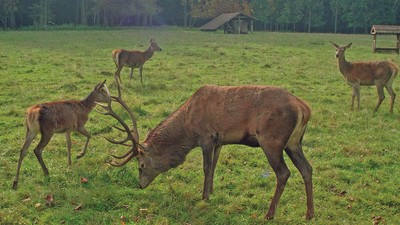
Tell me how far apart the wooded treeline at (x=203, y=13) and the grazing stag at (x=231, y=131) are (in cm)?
5681

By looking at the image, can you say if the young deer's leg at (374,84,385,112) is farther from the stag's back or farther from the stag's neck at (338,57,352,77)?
the stag's back

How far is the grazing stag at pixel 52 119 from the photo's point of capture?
640cm

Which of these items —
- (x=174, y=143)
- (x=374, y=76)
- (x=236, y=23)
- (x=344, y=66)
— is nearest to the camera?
(x=174, y=143)

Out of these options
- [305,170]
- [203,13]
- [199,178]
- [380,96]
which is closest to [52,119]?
[199,178]

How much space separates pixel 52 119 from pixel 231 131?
269 cm

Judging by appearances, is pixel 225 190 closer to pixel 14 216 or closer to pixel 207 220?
pixel 207 220

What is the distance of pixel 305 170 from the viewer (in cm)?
560

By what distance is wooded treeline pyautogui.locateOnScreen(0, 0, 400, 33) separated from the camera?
63.7 metres

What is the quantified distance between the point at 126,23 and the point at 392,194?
72.6 meters

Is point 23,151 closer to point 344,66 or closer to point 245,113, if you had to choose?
point 245,113

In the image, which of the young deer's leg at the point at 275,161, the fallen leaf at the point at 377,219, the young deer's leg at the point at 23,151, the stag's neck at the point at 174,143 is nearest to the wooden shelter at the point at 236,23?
the stag's neck at the point at 174,143

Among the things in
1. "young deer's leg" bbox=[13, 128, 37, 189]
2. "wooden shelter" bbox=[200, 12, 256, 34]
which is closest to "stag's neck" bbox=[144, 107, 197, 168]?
"young deer's leg" bbox=[13, 128, 37, 189]

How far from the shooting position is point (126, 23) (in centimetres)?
7550

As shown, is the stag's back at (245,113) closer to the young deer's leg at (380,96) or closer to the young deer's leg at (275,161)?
the young deer's leg at (275,161)
